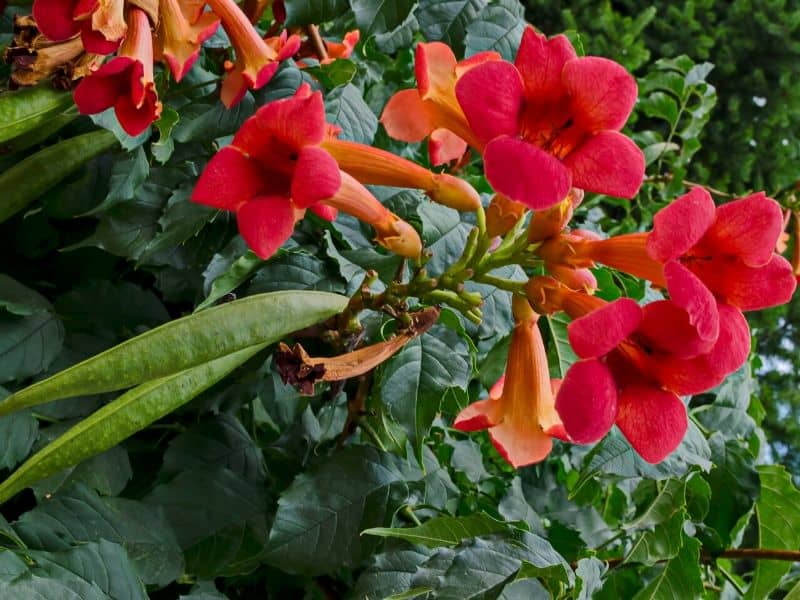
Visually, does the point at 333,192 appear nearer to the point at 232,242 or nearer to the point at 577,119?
the point at 577,119

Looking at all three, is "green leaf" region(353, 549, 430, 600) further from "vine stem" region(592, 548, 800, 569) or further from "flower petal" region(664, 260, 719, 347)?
"flower petal" region(664, 260, 719, 347)

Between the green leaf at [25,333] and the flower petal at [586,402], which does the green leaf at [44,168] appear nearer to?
the green leaf at [25,333]

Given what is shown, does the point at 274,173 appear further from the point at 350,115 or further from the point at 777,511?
the point at 777,511

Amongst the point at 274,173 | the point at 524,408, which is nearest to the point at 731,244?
the point at 524,408

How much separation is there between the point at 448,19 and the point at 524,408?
1.38 ft

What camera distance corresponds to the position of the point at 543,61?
2.04 ft

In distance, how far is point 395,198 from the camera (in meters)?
0.90

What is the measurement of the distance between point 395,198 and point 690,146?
0.93 m

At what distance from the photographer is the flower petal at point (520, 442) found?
78cm

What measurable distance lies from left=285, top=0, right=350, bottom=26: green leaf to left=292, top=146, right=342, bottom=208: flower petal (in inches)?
8.6

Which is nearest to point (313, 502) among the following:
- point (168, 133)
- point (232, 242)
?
point (232, 242)

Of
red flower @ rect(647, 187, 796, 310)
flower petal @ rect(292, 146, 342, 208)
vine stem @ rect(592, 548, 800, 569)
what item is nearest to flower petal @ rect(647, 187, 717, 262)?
red flower @ rect(647, 187, 796, 310)

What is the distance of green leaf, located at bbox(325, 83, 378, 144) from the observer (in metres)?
0.87

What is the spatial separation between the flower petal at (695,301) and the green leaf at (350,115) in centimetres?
42
